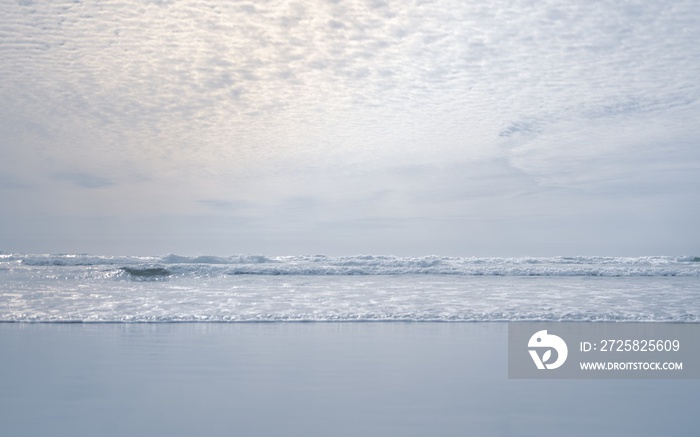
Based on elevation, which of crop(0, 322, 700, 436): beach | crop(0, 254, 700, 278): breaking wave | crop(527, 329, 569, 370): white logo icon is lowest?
crop(0, 322, 700, 436): beach

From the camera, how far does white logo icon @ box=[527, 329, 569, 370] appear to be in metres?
6.68

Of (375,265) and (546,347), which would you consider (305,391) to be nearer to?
(546,347)

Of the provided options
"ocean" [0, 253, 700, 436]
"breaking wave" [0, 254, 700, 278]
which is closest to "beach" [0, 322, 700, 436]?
"ocean" [0, 253, 700, 436]

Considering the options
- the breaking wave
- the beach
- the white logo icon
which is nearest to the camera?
the beach

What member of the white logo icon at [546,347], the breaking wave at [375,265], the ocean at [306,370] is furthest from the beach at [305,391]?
the breaking wave at [375,265]

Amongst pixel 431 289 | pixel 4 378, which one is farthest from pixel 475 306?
pixel 4 378

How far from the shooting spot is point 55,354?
709 centimetres

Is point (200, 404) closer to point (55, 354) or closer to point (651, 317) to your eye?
point (55, 354)

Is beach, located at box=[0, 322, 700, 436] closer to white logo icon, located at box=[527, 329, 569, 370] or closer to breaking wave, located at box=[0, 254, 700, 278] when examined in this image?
white logo icon, located at box=[527, 329, 569, 370]

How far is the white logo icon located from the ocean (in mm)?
464

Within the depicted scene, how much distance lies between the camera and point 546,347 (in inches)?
294

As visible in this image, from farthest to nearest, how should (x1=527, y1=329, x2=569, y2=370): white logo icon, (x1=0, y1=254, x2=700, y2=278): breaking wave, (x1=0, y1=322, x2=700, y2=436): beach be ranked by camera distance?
(x1=0, y1=254, x2=700, y2=278): breaking wave < (x1=527, y1=329, x2=569, y2=370): white logo icon < (x1=0, y1=322, x2=700, y2=436): beach

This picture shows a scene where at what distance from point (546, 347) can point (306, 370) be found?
3418mm

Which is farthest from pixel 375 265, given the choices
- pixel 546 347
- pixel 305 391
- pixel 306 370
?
pixel 305 391
